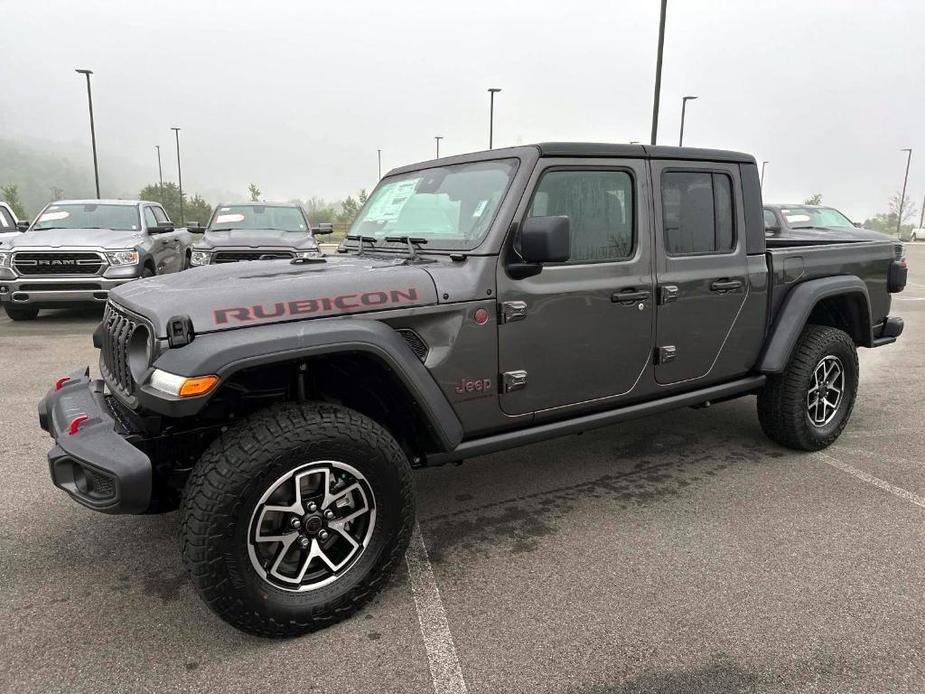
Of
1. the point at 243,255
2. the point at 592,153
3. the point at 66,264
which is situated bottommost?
the point at 66,264

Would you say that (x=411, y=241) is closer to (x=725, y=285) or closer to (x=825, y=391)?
(x=725, y=285)

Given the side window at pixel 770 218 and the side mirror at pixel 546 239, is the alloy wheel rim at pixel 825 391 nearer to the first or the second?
the side mirror at pixel 546 239

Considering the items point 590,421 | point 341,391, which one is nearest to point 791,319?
point 590,421

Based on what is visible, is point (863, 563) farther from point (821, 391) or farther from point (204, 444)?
point (204, 444)

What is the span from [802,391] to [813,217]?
11.5 meters

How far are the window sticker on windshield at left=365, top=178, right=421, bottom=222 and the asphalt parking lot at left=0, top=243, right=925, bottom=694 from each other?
1588 millimetres

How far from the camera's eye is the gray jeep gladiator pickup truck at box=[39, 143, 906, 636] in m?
2.39

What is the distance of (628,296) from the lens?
11.1 feet

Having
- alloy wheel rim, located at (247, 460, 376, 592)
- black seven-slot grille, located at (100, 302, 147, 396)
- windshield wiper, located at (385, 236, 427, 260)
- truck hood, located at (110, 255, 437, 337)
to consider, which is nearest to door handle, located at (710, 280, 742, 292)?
windshield wiper, located at (385, 236, 427, 260)

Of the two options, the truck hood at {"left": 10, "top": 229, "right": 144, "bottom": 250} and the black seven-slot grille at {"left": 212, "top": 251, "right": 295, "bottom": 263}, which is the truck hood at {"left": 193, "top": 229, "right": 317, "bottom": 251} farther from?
the truck hood at {"left": 10, "top": 229, "right": 144, "bottom": 250}

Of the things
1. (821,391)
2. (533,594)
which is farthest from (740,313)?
(533,594)

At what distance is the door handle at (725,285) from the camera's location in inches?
147

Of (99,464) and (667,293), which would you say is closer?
(99,464)

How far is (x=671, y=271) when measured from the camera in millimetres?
3576
